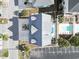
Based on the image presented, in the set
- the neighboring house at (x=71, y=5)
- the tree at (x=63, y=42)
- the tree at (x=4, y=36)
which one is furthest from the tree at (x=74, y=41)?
the tree at (x=4, y=36)

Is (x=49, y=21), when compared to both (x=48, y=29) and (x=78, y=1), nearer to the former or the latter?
(x=48, y=29)

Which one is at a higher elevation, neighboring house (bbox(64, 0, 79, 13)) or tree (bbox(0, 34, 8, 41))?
neighboring house (bbox(64, 0, 79, 13))

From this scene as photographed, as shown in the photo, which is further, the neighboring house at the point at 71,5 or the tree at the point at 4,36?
the tree at the point at 4,36

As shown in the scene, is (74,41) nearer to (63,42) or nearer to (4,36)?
(63,42)

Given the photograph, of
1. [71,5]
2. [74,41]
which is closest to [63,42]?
[74,41]

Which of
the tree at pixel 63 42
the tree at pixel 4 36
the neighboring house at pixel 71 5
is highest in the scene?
the neighboring house at pixel 71 5

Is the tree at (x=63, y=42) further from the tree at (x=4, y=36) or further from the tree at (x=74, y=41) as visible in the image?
the tree at (x=4, y=36)

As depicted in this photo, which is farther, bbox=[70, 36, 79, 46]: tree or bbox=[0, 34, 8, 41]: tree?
bbox=[0, 34, 8, 41]: tree

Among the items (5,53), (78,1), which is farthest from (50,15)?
(5,53)

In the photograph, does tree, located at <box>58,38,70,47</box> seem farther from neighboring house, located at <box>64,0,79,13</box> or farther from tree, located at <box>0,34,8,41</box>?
tree, located at <box>0,34,8,41</box>

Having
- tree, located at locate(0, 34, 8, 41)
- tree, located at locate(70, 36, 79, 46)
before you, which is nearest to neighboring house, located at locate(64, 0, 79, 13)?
tree, located at locate(70, 36, 79, 46)

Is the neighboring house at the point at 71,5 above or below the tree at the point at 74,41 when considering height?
above
